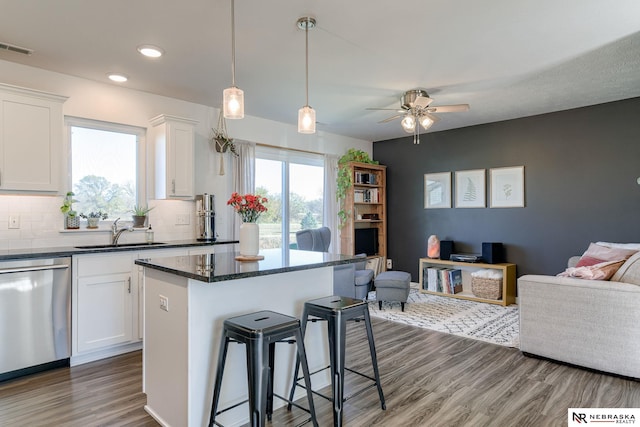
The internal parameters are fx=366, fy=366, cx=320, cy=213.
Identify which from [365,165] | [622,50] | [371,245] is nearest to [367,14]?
[622,50]

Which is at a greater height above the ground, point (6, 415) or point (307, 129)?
point (307, 129)

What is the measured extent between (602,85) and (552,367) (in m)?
2.97

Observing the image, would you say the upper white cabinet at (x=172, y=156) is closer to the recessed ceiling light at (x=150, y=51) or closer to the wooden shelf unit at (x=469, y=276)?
the recessed ceiling light at (x=150, y=51)

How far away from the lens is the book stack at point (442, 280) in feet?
18.3

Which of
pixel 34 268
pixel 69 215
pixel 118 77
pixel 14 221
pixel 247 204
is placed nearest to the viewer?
pixel 247 204

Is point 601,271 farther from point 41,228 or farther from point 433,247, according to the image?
point 41,228

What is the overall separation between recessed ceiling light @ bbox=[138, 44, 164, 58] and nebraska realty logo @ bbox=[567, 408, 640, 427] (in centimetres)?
392

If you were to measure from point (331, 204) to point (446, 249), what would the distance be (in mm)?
1961

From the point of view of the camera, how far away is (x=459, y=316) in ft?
14.9

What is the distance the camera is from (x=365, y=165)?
20.6ft

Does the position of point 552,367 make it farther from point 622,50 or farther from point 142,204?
point 142,204

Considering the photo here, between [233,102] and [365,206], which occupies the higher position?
[233,102]

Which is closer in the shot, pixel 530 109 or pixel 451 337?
pixel 451 337

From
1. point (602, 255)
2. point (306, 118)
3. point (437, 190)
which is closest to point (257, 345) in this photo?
point (306, 118)
